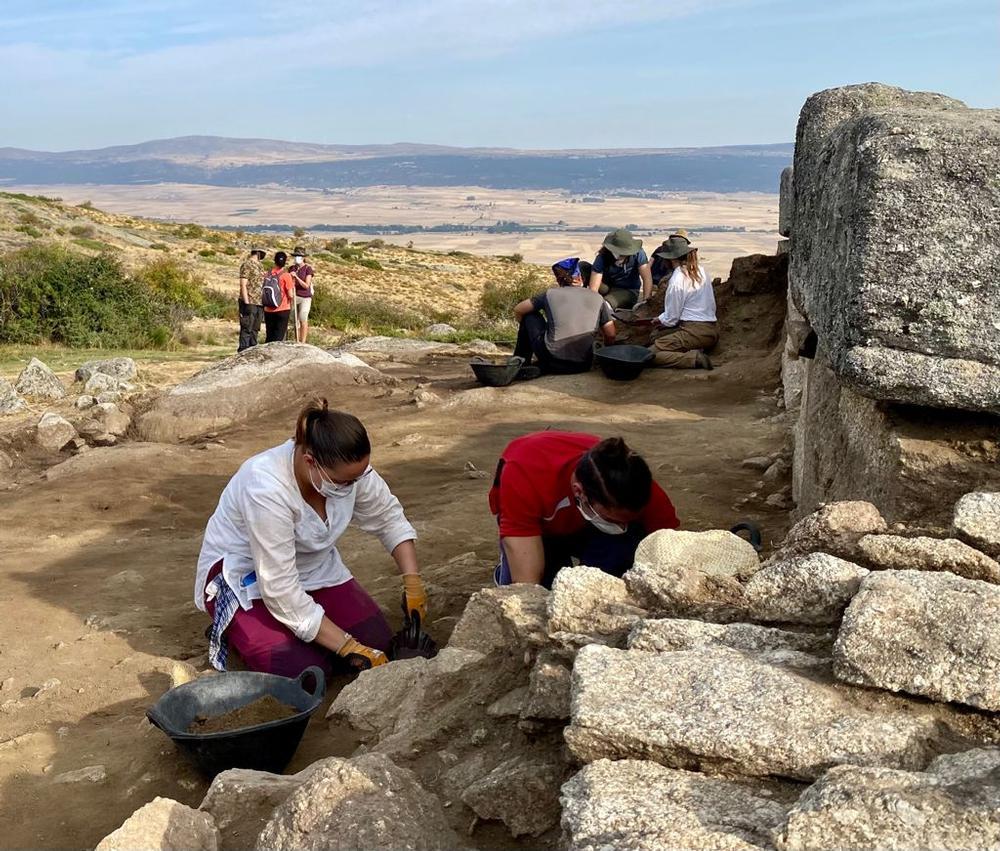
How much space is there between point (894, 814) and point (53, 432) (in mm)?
8527

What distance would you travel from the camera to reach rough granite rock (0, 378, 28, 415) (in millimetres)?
10291

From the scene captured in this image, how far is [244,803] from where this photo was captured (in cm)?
293

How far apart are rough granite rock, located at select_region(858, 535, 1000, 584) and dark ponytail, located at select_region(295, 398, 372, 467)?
185 cm

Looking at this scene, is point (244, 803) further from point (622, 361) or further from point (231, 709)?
point (622, 361)

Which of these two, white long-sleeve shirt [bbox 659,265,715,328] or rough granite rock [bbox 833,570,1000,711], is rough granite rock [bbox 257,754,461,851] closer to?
rough granite rock [bbox 833,570,1000,711]

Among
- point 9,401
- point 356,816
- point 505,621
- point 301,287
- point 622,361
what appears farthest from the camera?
point 301,287

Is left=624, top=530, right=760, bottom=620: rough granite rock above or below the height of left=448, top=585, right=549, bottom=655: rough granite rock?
above

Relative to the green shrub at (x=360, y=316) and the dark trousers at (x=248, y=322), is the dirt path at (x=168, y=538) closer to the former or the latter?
the dark trousers at (x=248, y=322)

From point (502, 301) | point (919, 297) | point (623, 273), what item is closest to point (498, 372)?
point (623, 273)

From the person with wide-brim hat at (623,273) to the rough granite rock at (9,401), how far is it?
5.92 meters

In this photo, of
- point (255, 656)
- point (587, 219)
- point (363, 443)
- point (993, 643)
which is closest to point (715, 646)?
point (993, 643)

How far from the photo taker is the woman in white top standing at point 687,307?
10.6 m

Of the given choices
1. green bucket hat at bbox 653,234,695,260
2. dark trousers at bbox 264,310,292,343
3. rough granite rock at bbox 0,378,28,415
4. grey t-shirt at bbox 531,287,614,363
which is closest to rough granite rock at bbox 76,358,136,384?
rough granite rock at bbox 0,378,28,415

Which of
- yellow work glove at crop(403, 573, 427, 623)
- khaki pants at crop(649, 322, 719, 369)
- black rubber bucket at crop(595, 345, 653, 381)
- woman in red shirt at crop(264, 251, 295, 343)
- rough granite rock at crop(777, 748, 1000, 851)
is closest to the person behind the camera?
rough granite rock at crop(777, 748, 1000, 851)
